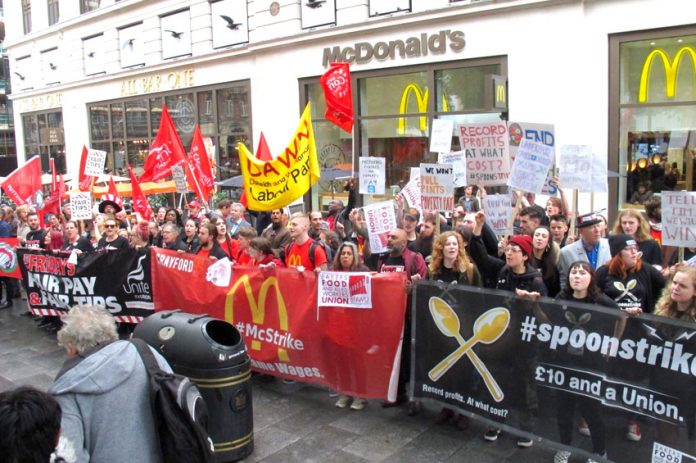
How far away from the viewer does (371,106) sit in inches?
639

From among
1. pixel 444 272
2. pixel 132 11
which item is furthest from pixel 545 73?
pixel 132 11

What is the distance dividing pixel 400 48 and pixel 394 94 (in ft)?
3.92

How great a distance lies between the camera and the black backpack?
3119 mm

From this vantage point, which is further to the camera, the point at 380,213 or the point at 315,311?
the point at 380,213

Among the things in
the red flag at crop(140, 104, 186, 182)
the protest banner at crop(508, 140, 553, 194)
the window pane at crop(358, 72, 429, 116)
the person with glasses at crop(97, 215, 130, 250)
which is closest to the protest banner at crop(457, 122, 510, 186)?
the protest banner at crop(508, 140, 553, 194)

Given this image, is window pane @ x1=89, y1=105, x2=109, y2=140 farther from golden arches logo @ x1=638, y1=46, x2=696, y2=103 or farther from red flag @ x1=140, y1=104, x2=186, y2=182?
golden arches logo @ x1=638, y1=46, x2=696, y2=103

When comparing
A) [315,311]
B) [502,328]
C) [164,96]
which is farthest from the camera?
[164,96]

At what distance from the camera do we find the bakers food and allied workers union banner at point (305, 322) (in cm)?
579

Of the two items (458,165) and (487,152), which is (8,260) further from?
(487,152)

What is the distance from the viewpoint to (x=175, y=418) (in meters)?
3.13

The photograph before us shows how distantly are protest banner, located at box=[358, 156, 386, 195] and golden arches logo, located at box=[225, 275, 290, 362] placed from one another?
3447 mm

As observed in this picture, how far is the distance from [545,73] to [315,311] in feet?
29.0

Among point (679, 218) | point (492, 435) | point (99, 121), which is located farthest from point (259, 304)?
point (99, 121)

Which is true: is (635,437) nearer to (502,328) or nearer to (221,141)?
(502,328)
